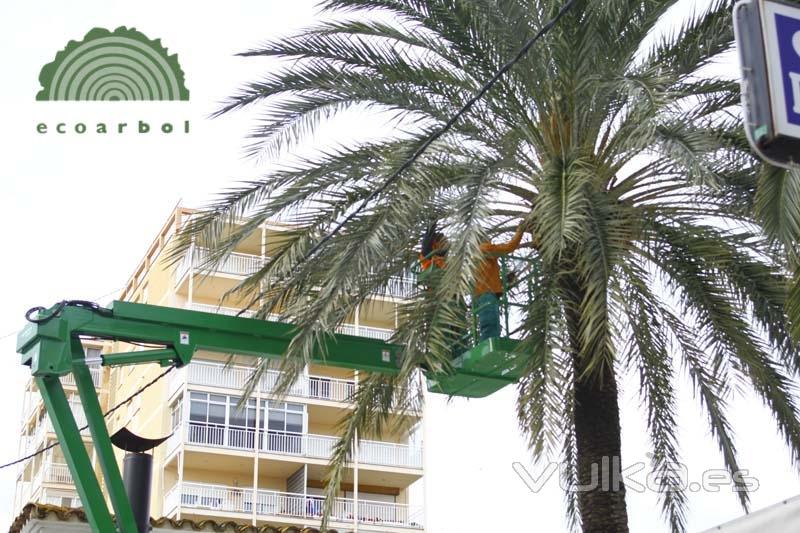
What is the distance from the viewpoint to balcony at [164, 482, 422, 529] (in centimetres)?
→ 4741

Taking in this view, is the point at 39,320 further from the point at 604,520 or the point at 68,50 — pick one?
the point at 68,50

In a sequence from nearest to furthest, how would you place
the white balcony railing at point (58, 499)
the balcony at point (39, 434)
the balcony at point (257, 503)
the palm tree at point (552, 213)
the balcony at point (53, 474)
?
the palm tree at point (552, 213), the balcony at point (257, 503), the white balcony railing at point (58, 499), the balcony at point (53, 474), the balcony at point (39, 434)

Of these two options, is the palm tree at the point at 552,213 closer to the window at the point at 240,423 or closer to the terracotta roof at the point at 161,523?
the terracotta roof at the point at 161,523

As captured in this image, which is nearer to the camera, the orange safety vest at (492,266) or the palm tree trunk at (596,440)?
the palm tree trunk at (596,440)

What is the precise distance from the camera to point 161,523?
15.5m

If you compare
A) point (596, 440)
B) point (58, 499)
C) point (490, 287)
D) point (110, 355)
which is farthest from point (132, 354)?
point (58, 499)

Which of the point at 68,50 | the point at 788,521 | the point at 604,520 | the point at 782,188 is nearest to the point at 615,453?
the point at 604,520

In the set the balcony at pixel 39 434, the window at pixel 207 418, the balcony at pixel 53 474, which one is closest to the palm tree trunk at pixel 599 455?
the window at pixel 207 418

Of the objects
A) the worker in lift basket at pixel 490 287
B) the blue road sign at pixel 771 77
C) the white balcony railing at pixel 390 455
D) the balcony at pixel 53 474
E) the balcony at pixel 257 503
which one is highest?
the balcony at pixel 53 474

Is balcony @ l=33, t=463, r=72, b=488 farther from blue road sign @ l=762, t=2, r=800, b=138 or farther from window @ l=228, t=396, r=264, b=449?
blue road sign @ l=762, t=2, r=800, b=138

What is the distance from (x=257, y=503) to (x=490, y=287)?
35.8 m

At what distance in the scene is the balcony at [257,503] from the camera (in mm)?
47406

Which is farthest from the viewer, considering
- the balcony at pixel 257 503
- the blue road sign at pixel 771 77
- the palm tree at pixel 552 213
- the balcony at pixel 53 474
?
the balcony at pixel 53 474

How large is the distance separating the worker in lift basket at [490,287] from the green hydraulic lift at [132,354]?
0.96 ft
